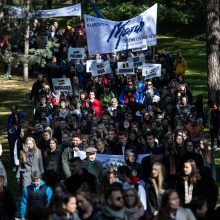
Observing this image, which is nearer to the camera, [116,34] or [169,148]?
[169,148]

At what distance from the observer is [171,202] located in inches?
456

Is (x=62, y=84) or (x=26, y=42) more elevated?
(x=26, y=42)

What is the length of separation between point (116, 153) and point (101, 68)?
967 centimetres

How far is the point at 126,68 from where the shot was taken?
87.8 ft

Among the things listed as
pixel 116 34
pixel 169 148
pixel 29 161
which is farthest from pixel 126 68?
pixel 169 148

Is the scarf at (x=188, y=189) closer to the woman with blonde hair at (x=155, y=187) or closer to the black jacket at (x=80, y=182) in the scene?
the woman with blonde hair at (x=155, y=187)

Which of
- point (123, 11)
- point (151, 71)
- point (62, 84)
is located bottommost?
point (62, 84)

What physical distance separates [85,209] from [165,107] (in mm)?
11376

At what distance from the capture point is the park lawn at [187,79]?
26438mm

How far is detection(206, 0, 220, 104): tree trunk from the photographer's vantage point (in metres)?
26.3

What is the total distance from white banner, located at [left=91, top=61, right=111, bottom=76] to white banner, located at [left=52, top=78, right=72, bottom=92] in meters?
1.08

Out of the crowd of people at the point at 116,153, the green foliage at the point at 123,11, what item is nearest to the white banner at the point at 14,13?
the crowd of people at the point at 116,153

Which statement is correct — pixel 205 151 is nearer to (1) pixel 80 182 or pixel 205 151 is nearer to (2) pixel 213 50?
(1) pixel 80 182

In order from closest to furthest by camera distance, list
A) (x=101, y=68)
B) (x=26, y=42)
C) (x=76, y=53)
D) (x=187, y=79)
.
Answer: (x=101, y=68), (x=76, y=53), (x=26, y=42), (x=187, y=79)
